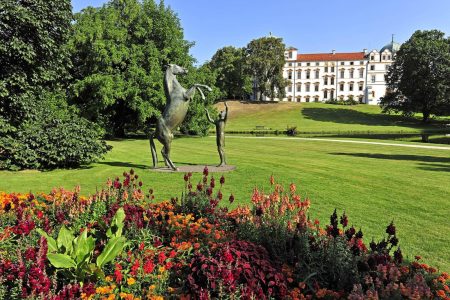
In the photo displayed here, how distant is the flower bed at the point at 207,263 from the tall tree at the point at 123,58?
89.0ft

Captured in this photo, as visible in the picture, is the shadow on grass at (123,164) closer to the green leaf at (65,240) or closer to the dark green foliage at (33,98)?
the dark green foliage at (33,98)

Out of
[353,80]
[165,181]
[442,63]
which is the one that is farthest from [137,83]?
[353,80]

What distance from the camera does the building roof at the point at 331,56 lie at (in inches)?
4926

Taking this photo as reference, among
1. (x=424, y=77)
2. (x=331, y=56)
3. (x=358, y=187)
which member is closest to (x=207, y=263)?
(x=358, y=187)

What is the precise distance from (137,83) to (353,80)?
10600cm

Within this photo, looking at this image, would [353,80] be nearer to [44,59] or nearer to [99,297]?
[44,59]

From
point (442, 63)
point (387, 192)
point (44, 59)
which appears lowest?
point (387, 192)

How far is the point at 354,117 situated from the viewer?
74.8 m

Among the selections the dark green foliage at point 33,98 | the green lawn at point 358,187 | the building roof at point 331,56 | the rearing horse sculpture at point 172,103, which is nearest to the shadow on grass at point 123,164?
the green lawn at point 358,187

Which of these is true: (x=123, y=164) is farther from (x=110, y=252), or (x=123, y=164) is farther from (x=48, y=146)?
(x=110, y=252)

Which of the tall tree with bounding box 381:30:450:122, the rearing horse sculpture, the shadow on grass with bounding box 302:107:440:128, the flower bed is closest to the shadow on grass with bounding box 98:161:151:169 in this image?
the rearing horse sculpture

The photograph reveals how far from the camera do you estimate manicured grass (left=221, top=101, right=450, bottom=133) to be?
2515 inches

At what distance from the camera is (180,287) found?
4.26 metres

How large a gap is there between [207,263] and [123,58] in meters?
34.0
